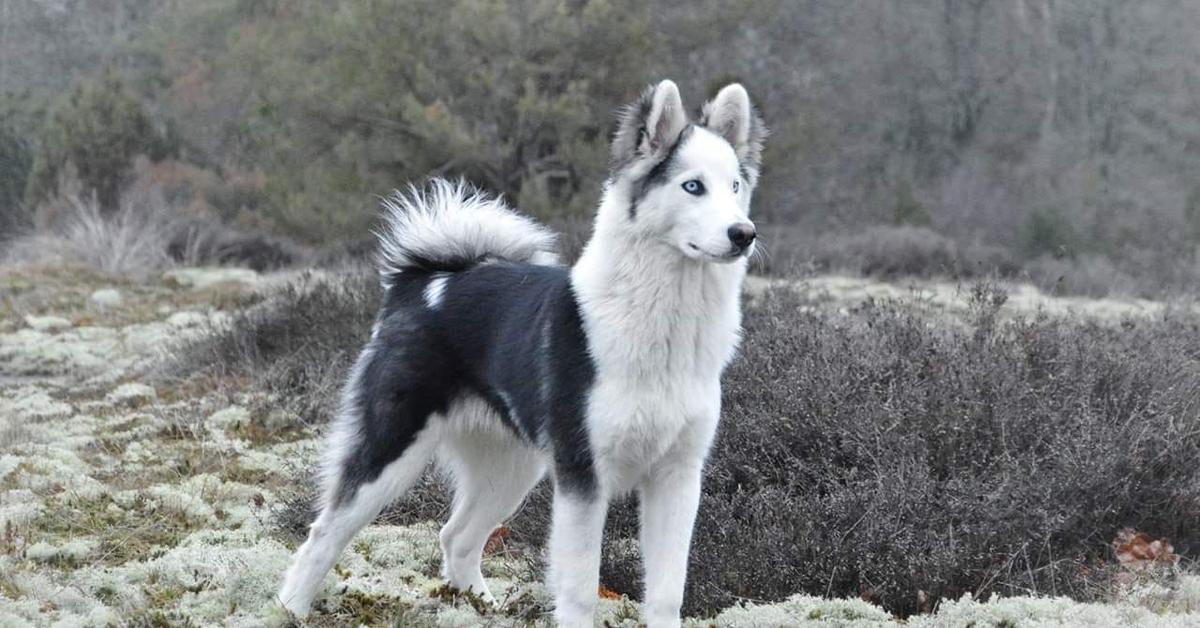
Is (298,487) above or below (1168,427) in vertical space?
below

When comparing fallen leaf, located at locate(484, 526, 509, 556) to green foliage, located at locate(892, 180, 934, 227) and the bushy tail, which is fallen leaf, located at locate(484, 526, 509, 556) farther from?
green foliage, located at locate(892, 180, 934, 227)

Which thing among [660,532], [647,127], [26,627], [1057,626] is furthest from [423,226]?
[1057,626]

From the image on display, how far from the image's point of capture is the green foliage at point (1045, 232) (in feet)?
80.3

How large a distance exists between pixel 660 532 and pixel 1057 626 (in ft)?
4.23

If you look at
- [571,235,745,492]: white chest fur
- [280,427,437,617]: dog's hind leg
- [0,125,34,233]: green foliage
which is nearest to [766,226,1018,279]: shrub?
[280,427,437,617]: dog's hind leg

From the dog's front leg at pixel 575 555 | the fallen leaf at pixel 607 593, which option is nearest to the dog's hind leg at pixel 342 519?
the dog's front leg at pixel 575 555

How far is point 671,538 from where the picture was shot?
3861 mm

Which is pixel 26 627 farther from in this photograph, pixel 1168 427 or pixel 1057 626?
pixel 1168 427

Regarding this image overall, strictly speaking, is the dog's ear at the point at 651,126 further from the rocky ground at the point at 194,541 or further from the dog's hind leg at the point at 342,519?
the rocky ground at the point at 194,541

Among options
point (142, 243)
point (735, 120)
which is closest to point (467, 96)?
point (142, 243)

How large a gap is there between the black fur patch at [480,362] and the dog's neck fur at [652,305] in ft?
0.29

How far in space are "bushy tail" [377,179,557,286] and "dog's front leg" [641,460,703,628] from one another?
1185 millimetres

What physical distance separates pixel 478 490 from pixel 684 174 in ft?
4.74

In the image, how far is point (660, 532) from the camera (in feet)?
12.8
